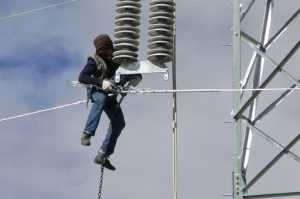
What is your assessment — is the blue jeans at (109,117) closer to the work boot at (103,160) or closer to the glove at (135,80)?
the work boot at (103,160)

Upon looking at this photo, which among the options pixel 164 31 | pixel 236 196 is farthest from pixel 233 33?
pixel 236 196

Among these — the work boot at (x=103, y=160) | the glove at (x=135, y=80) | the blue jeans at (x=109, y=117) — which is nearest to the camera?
the blue jeans at (x=109, y=117)

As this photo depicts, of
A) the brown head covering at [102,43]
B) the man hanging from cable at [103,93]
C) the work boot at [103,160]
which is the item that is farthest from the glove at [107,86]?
the work boot at [103,160]

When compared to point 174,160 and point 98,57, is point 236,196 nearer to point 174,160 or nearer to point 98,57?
point 174,160

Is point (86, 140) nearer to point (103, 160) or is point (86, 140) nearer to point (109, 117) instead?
point (103, 160)

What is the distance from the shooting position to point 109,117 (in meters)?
19.9

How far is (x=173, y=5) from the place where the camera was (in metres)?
19.8

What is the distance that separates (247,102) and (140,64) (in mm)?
2091

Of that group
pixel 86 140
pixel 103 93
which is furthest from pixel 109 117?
pixel 86 140

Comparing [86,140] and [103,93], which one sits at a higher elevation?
[103,93]

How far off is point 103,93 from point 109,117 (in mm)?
488

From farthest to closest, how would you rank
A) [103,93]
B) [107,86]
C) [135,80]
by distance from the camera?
[135,80]
[103,93]
[107,86]

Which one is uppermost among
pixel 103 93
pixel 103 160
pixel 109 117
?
pixel 103 93

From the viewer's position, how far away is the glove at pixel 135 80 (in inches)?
776
